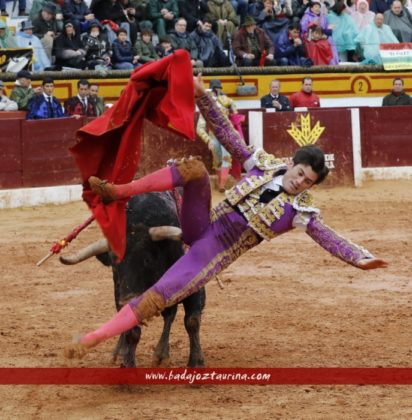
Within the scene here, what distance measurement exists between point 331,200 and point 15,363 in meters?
6.77

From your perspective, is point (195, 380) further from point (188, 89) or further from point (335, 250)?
point (188, 89)

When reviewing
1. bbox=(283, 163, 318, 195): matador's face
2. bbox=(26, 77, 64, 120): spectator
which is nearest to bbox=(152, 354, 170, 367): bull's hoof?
bbox=(283, 163, 318, 195): matador's face

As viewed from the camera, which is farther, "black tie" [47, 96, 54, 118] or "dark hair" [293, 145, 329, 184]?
"black tie" [47, 96, 54, 118]

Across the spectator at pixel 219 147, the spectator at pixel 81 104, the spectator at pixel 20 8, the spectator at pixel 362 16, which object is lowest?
the spectator at pixel 219 147

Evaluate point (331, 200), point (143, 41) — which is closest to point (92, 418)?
point (331, 200)

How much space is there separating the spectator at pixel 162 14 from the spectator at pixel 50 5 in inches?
50.3

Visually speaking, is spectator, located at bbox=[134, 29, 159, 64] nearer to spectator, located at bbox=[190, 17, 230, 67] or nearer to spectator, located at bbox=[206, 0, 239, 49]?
spectator, located at bbox=[190, 17, 230, 67]

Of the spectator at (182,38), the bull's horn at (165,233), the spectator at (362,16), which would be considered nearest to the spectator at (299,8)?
the spectator at (362,16)

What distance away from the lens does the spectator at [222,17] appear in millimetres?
14945

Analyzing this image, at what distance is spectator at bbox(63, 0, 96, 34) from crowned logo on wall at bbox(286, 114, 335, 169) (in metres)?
2.85

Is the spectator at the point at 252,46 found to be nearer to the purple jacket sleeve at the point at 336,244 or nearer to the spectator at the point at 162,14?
the spectator at the point at 162,14

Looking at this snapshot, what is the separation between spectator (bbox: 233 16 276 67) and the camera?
1471 centimetres

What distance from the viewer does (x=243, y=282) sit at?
8234 millimetres

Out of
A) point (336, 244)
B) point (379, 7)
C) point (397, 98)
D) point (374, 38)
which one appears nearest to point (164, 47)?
point (397, 98)
